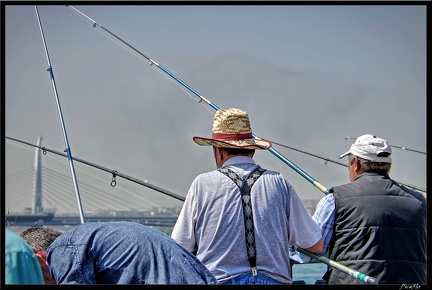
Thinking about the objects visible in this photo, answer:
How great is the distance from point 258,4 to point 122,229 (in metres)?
1.55

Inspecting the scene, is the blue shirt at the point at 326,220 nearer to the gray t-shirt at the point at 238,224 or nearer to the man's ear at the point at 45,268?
the gray t-shirt at the point at 238,224

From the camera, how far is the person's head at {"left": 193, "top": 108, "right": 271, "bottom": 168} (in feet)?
13.4

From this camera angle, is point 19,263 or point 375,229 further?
point 375,229

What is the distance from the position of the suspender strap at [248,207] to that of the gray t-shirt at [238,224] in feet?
0.05

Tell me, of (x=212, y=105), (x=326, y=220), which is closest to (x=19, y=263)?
(x=326, y=220)

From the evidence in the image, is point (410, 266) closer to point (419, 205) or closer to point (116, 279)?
point (419, 205)

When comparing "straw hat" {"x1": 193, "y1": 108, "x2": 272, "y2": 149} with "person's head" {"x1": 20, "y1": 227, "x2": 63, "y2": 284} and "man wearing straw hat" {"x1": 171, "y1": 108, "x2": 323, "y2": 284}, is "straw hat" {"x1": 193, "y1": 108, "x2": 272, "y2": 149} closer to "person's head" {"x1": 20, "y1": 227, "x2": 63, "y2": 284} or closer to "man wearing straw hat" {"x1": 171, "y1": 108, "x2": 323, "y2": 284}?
"man wearing straw hat" {"x1": 171, "y1": 108, "x2": 323, "y2": 284}

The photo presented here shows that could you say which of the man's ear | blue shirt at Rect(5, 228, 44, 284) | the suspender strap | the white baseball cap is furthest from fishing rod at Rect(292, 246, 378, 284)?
blue shirt at Rect(5, 228, 44, 284)

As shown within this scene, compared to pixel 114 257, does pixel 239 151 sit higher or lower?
higher

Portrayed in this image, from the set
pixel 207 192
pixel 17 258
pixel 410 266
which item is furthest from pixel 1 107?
pixel 410 266

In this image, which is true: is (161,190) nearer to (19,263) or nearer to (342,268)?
(342,268)

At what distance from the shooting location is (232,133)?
4.20 meters

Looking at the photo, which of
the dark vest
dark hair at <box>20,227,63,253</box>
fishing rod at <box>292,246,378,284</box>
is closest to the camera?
dark hair at <box>20,227,63,253</box>

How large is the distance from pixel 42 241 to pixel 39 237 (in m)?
0.04
